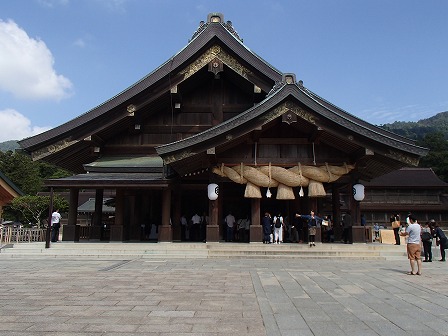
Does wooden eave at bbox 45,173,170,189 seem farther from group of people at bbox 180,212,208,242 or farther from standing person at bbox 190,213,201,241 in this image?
group of people at bbox 180,212,208,242

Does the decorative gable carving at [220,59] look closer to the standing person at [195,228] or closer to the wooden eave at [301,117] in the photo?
the wooden eave at [301,117]

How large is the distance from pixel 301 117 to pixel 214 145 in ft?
11.1

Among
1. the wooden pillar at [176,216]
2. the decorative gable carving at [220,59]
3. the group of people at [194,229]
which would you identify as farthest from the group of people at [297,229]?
the decorative gable carving at [220,59]

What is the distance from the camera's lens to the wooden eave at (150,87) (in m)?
14.9

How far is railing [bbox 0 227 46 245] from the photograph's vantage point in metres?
15.7

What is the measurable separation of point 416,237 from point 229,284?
5.27 metres

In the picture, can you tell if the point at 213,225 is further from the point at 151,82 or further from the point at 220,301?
the point at 220,301

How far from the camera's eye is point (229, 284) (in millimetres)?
7383

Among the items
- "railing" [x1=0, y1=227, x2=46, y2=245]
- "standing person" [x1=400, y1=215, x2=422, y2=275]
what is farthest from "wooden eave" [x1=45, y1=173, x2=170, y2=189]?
"standing person" [x1=400, y1=215, x2=422, y2=275]

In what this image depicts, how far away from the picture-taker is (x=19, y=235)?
15594 millimetres

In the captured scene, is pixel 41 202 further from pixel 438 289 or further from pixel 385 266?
pixel 438 289

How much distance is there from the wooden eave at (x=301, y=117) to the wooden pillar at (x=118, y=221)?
352 centimetres

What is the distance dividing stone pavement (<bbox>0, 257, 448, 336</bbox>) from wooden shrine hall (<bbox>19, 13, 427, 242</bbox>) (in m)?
4.58

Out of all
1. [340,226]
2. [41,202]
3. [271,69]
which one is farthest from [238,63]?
[41,202]
